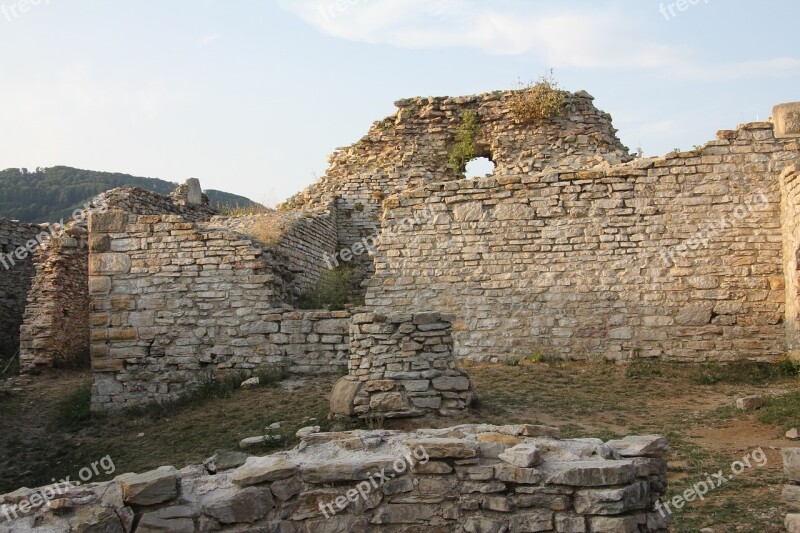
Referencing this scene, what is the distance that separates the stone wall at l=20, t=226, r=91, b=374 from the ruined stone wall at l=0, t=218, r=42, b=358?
3227 mm

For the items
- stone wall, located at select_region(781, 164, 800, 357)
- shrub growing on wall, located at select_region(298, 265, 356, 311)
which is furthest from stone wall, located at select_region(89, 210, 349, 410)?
stone wall, located at select_region(781, 164, 800, 357)

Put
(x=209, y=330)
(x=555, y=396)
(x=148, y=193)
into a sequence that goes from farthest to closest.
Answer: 1. (x=148, y=193)
2. (x=209, y=330)
3. (x=555, y=396)

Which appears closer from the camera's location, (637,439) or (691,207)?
(637,439)

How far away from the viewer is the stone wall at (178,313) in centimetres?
1149

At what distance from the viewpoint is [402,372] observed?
28.2ft

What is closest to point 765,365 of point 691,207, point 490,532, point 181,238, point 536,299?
point 691,207

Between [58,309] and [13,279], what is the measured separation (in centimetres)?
538

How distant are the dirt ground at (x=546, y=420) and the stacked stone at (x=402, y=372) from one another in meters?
0.37

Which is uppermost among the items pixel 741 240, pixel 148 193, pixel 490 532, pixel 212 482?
pixel 148 193

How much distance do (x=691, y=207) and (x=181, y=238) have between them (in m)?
8.39

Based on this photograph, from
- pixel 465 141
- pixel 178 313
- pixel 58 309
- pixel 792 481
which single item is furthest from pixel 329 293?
pixel 792 481

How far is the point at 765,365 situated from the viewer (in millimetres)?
10750

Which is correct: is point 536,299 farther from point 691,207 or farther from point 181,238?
point 181,238

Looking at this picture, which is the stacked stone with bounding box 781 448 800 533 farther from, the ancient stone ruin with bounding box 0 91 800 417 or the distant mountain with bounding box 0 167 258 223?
the distant mountain with bounding box 0 167 258 223
